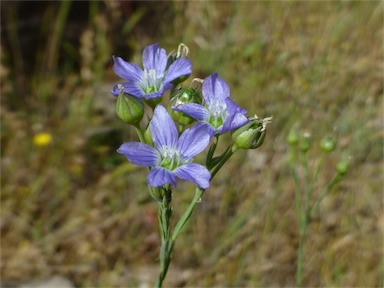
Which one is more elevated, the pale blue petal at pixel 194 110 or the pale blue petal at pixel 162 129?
the pale blue petal at pixel 194 110

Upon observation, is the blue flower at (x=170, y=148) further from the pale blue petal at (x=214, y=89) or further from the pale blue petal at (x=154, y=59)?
the pale blue petal at (x=154, y=59)

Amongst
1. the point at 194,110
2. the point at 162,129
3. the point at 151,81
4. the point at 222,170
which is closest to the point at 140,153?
the point at 162,129

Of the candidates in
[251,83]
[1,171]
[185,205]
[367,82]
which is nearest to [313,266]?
[185,205]

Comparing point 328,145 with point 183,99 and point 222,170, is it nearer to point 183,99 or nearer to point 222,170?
point 183,99

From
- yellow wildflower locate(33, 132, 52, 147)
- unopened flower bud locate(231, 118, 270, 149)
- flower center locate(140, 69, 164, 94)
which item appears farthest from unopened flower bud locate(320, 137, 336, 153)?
yellow wildflower locate(33, 132, 52, 147)

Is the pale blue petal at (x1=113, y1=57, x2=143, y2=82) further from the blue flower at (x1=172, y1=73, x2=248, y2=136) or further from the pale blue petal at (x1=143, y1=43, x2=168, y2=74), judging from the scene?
the blue flower at (x1=172, y1=73, x2=248, y2=136)

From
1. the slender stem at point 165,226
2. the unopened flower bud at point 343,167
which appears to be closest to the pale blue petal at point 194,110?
the slender stem at point 165,226
